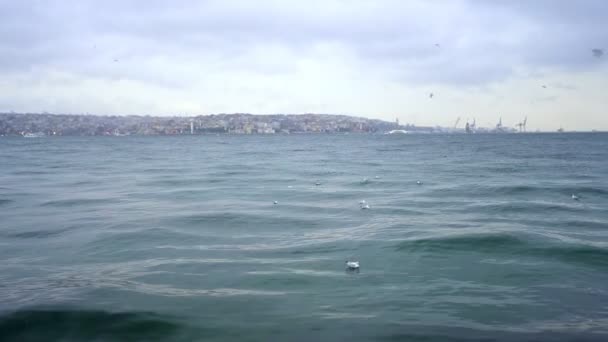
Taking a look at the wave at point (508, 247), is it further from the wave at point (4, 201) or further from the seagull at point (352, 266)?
the wave at point (4, 201)

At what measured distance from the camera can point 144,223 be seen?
14680mm

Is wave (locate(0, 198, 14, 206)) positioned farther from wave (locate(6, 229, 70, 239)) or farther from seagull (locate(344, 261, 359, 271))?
seagull (locate(344, 261, 359, 271))

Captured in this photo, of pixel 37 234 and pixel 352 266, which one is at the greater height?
pixel 352 266

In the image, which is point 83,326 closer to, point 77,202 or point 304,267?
point 304,267

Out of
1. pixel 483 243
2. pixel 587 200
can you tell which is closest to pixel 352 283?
pixel 483 243

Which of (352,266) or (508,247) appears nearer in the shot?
(352,266)

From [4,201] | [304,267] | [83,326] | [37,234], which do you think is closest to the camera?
[83,326]

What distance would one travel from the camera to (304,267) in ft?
33.0

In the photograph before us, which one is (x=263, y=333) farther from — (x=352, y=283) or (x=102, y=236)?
(x=102, y=236)

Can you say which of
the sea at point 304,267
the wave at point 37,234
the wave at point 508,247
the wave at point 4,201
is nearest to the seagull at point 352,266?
the sea at point 304,267

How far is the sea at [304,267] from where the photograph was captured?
23.5 feet

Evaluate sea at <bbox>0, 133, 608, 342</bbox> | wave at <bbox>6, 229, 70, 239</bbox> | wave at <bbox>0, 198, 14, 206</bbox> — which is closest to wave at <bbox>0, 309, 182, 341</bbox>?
sea at <bbox>0, 133, 608, 342</bbox>

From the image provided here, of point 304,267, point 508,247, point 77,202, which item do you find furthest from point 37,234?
point 508,247

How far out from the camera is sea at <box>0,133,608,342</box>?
23.5 ft
